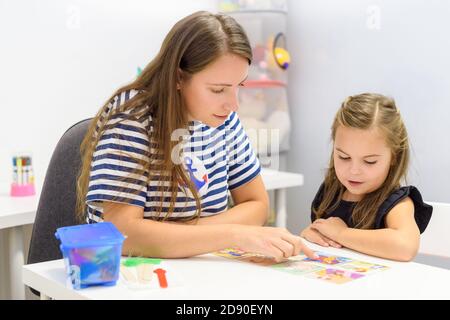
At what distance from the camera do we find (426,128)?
7.44ft

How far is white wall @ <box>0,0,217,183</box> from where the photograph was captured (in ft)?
6.81

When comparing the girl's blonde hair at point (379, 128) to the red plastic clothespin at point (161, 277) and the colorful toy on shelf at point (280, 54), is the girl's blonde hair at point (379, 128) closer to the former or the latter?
the red plastic clothespin at point (161, 277)

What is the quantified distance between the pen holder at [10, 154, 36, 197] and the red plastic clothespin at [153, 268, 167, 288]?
3.61 ft

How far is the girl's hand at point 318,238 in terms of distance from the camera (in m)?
1.32

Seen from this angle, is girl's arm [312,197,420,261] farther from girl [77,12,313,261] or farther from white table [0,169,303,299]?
white table [0,169,303,299]

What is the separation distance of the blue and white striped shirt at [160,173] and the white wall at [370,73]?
3.38ft

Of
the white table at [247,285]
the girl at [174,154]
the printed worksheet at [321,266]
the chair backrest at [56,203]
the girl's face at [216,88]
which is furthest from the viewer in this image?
the chair backrest at [56,203]

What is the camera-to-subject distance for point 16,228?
69.5 inches

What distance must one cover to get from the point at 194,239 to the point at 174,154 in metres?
0.21

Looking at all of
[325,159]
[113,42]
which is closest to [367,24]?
[325,159]

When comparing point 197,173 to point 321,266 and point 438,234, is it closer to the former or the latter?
point 321,266

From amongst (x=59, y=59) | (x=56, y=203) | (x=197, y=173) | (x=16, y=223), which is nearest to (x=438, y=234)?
(x=197, y=173)

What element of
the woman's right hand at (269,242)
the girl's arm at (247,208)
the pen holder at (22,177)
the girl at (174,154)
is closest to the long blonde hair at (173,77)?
the girl at (174,154)
